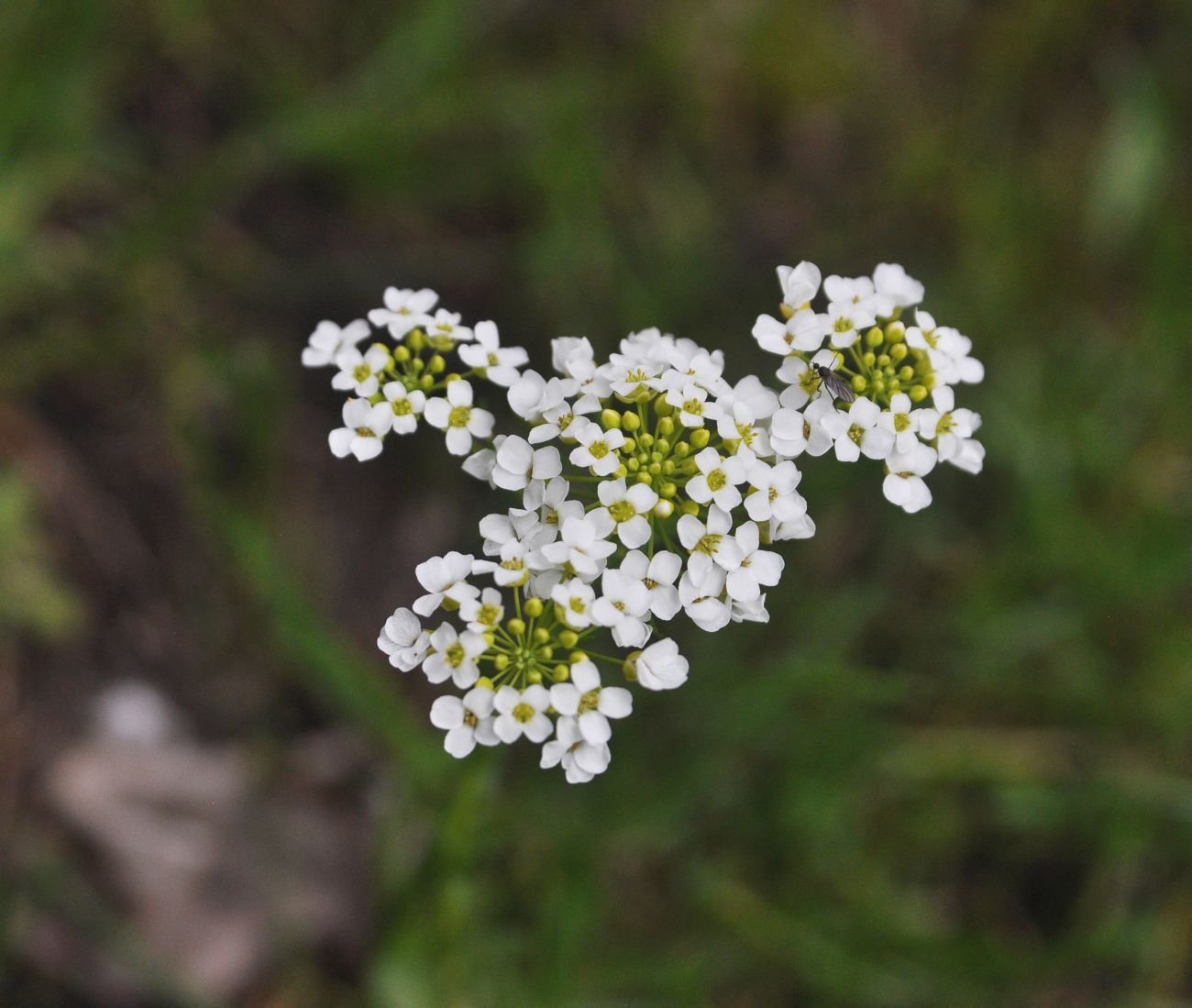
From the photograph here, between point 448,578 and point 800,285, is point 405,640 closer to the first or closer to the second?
point 448,578

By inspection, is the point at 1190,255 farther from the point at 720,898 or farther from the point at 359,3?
the point at 359,3

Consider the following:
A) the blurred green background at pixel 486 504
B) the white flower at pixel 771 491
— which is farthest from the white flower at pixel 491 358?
the blurred green background at pixel 486 504

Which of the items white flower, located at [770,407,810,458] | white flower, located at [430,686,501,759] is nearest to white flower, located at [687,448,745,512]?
white flower, located at [770,407,810,458]

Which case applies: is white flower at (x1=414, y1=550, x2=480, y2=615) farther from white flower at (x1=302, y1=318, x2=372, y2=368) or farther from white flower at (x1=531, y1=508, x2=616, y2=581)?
white flower at (x1=302, y1=318, x2=372, y2=368)

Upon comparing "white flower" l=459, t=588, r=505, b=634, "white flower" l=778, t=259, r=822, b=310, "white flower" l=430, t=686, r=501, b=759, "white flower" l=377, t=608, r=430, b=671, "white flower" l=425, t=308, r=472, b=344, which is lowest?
"white flower" l=430, t=686, r=501, b=759

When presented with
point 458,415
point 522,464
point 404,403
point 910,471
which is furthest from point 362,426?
point 910,471

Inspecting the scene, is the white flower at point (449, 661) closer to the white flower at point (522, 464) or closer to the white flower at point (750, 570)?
the white flower at point (522, 464)

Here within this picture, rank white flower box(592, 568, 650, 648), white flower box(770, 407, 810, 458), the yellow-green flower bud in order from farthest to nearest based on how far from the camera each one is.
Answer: white flower box(770, 407, 810, 458) < the yellow-green flower bud < white flower box(592, 568, 650, 648)

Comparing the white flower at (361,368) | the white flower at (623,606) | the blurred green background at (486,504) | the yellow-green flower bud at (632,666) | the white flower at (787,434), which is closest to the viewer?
the white flower at (623,606)
